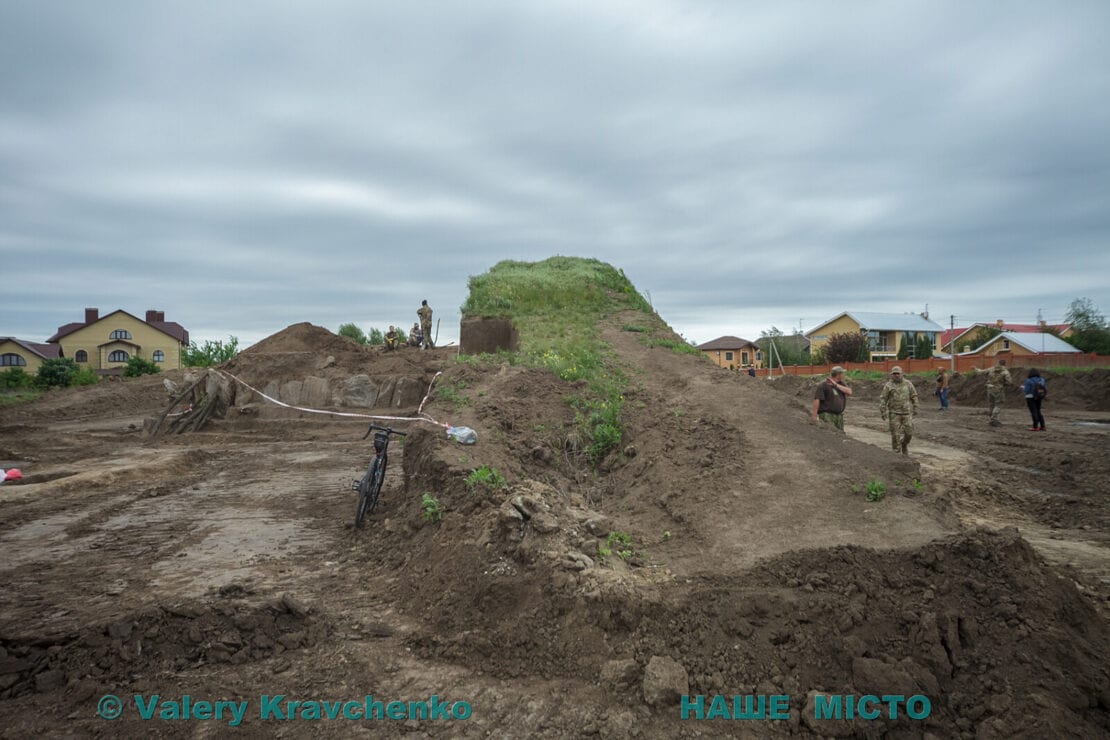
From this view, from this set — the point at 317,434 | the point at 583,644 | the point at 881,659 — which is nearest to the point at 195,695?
the point at 583,644

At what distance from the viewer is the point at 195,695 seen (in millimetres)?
3707

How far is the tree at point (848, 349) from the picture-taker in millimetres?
45250

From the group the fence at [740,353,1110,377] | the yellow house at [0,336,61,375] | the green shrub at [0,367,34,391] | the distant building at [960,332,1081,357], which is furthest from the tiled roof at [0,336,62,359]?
the distant building at [960,332,1081,357]

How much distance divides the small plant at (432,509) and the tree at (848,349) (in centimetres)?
4478

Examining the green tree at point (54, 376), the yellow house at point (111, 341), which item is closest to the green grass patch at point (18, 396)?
the green tree at point (54, 376)

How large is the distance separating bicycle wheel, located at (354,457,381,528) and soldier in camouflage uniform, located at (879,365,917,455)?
25.6 feet

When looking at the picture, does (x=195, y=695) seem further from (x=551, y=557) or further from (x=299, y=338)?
(x=299, y=338)

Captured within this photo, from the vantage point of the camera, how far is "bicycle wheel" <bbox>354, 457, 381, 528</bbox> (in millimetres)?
7164

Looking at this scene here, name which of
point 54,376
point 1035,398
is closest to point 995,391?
point 1035,398

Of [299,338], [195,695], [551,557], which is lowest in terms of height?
[195,695]

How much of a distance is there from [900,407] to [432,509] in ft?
25.7

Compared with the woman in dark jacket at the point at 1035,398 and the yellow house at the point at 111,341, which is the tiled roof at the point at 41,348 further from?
the woman in dark jacket at the point at 1035,398

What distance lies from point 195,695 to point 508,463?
12.7ft

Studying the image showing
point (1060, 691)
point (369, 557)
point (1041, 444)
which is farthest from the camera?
point (1041, 444)
